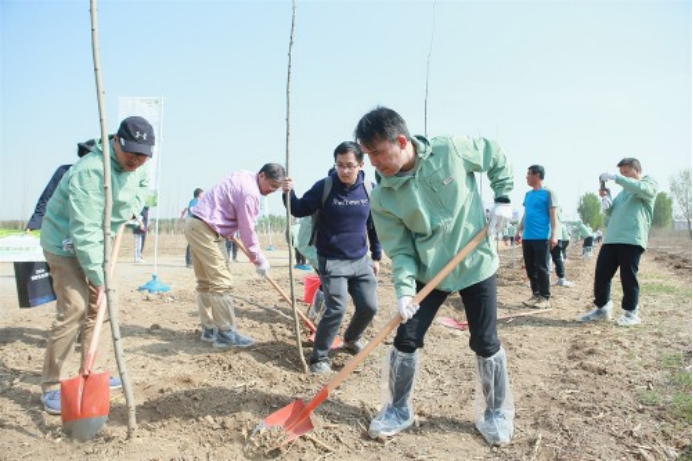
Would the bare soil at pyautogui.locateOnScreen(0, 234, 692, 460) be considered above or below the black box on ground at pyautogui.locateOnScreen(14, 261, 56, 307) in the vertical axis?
below

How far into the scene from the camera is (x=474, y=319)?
9.50 feet

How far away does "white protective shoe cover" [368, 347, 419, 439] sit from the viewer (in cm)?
296

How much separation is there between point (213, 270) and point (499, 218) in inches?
113

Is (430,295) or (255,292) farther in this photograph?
(255,292)

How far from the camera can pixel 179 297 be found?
7.24 metres

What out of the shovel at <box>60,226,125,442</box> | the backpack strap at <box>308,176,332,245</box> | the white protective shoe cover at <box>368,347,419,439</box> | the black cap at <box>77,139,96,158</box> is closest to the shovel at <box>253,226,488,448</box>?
the white protective shoe cover at <box>368,347,419,439</box>

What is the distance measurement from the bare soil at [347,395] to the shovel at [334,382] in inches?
3.0

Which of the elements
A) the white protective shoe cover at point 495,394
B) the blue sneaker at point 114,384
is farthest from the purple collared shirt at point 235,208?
the white protective shoe cover at point 495,394

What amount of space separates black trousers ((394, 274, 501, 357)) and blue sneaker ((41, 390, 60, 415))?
2.21m

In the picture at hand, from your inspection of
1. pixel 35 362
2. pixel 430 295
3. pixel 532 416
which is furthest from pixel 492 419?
pixel 35 362

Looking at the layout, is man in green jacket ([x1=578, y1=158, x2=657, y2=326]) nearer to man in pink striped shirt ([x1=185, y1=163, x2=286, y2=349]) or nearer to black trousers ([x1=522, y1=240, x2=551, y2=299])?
black trousers ([x1=522, y1=240, x2=551, y2=299])

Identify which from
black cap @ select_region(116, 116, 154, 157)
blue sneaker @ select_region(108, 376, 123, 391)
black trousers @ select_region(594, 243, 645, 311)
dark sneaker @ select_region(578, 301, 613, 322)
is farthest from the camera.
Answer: dark sneaker @ select_region(578, 301, 613, 322)

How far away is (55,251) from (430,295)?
243 centimetres

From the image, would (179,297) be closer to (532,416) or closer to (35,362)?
(35,362)
